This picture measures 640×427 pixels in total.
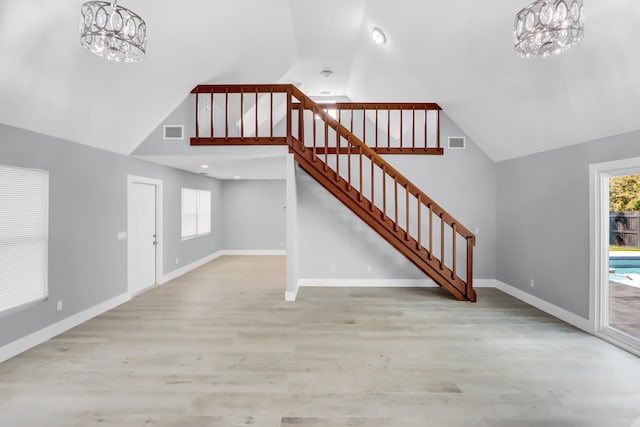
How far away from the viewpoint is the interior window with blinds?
3316mm

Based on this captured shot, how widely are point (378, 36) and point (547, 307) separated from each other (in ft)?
15.4

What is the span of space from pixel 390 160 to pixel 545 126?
7.94 ft

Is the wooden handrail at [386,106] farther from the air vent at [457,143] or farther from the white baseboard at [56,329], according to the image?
the white baseboard at [56,329]

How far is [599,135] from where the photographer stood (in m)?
3.73

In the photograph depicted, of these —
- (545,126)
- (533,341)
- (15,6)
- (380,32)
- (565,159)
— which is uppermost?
(380,32)

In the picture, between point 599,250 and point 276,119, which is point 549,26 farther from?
point 276,119

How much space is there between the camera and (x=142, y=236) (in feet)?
19.2

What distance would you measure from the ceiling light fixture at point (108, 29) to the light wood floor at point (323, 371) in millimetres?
2549

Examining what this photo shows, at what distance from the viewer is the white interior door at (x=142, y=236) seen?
550 centimetres

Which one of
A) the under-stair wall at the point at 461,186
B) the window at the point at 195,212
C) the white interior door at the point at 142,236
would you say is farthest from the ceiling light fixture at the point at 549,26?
the window at the point at 195,212

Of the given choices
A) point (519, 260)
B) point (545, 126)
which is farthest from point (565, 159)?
point (519, 260)

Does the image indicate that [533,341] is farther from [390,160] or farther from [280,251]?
[280,251]

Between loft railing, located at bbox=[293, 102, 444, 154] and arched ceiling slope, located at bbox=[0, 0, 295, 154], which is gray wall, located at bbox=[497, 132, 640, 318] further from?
arched ceiling slope, located at bbox=[0, 0, 295, 154]

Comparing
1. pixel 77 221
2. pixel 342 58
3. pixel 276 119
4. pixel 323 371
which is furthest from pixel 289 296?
pixel 276 119
